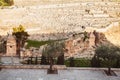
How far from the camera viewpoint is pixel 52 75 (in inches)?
849

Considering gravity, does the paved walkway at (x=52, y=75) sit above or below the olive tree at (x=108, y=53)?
below

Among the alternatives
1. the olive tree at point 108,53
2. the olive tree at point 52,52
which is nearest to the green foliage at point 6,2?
the olive tree at point 52,52

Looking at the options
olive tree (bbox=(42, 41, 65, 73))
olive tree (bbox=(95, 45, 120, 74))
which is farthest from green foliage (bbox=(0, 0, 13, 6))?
olive tree (bbox=(95, 45, 120, 74))

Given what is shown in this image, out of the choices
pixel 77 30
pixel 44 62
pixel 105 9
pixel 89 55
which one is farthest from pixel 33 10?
pixel 44 62

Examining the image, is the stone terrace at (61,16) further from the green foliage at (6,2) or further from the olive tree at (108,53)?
the olive tree at (108,53)

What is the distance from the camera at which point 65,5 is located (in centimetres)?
5922

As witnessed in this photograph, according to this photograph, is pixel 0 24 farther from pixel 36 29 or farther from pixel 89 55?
pixel 89 55

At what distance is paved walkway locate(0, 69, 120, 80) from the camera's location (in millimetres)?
21031

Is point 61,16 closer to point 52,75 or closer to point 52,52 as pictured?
point 52,52

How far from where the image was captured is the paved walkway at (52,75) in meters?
21.0

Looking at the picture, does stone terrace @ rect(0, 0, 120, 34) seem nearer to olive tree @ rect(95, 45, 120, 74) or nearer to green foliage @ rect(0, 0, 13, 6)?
green foliage @ rect(0, 0, 13, 6)

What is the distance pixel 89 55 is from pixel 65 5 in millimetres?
31191

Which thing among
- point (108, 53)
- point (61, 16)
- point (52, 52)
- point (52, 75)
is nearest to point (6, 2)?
point (61, 16)

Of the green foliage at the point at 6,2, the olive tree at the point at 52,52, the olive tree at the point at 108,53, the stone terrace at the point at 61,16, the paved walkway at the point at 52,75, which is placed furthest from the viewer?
the green foliage at the point at 6,2
